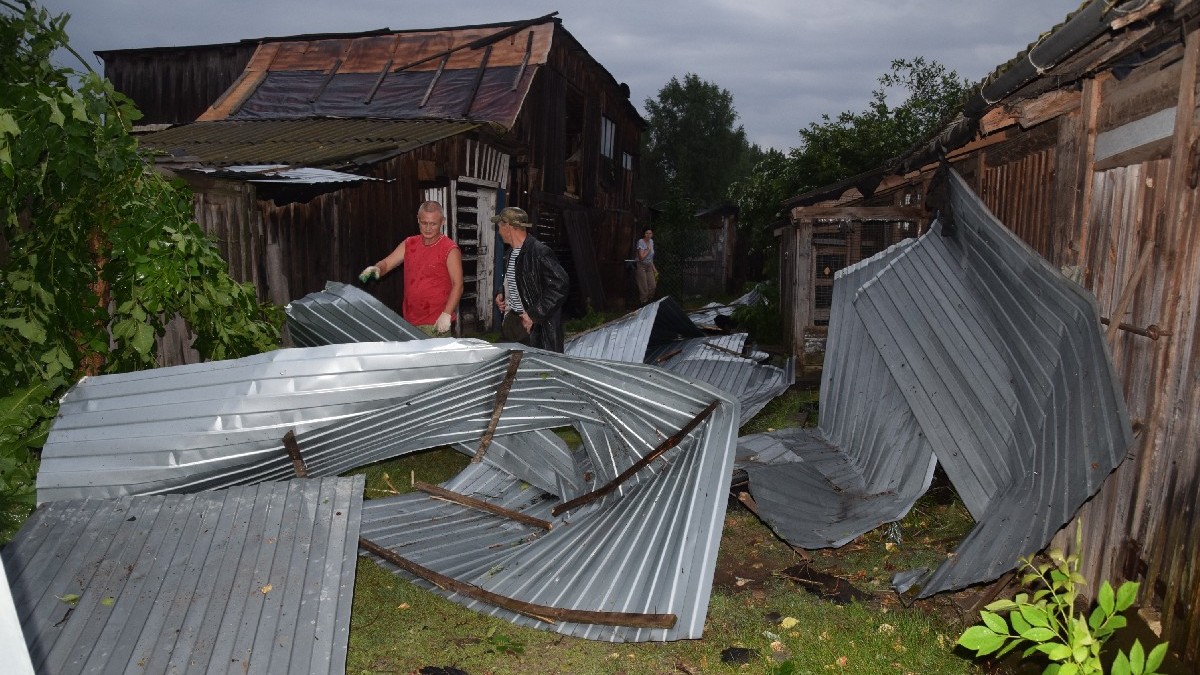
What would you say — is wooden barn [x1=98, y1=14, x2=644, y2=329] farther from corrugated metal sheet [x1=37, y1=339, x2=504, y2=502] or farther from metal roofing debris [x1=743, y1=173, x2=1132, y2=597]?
metal roofing debris [x1=743, y1=173, x2=1132, y2=597]

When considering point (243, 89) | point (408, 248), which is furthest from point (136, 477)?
point (243, 89)

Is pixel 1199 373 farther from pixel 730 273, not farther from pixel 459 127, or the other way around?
pixel 730 273

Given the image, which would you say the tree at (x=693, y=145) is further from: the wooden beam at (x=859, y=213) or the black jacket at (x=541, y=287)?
the black jacket at (x=541, y=287)

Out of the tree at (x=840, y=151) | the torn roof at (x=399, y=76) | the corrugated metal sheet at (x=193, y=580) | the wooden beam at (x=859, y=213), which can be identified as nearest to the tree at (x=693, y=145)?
the tree at (x=840, y=151)

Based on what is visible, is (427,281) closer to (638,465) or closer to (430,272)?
(430,272)

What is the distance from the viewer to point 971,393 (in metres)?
4.24

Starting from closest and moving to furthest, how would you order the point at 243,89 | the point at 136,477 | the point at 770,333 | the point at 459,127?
1. the point at 136,477
2. the point at 459,127
3. the point at 770,333
4. the point at 243,89

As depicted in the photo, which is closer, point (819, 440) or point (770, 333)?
point (819, 440)

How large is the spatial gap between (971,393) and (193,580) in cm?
379

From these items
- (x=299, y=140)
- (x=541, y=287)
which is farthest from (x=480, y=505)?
(x=299, y=140)

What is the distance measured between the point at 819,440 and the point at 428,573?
323cm

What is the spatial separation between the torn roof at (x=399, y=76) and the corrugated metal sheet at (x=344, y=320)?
29.5ft

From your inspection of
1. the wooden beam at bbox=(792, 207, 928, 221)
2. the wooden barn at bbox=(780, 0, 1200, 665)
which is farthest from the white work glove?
the wooden beam at bbox=(792, 207, 928, 221)

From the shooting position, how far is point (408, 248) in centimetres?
613
